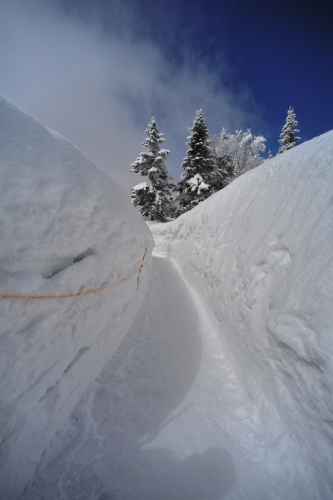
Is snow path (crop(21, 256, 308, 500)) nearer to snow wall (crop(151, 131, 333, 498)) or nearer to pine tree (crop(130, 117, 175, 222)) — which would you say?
snow wall (crop(151, 131, 333, 498))

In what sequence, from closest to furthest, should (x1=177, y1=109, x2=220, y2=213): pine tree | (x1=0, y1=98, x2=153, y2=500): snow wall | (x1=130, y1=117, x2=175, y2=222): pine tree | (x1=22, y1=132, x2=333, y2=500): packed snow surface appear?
1. (x1=0, y1=98, x2=153, y2=500): snow wall
2. (x1=22, y1=132, x2=333, y2=500): packed snow surface
3. (x1=177, y1=109, x2=220, y2=213): pine tree
4. (x1=130, y1=117, x2=175, y2=222): pine tree

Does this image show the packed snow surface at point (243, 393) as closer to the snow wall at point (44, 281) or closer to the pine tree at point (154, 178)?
the snow wall at point (44, 281)

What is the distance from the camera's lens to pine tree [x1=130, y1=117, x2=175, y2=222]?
55.2 feet

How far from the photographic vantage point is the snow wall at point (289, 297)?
1656 millimetres

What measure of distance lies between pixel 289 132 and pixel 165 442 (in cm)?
2581

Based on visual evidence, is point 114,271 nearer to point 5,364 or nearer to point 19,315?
point 19,315

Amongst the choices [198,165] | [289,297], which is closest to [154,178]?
[198,165]

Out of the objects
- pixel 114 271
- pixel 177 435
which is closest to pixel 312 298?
pixel 177 435

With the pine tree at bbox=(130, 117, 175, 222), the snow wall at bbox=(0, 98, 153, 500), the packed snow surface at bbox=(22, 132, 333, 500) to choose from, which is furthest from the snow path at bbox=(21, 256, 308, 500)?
the pine tree at bbox=(130, 117, 175, 222)

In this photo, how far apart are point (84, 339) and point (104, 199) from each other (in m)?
2.02

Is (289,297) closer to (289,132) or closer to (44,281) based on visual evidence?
(44,281)

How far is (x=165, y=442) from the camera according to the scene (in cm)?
192

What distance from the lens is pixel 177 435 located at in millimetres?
1989

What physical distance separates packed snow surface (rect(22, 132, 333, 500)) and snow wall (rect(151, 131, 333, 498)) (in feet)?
0.04
